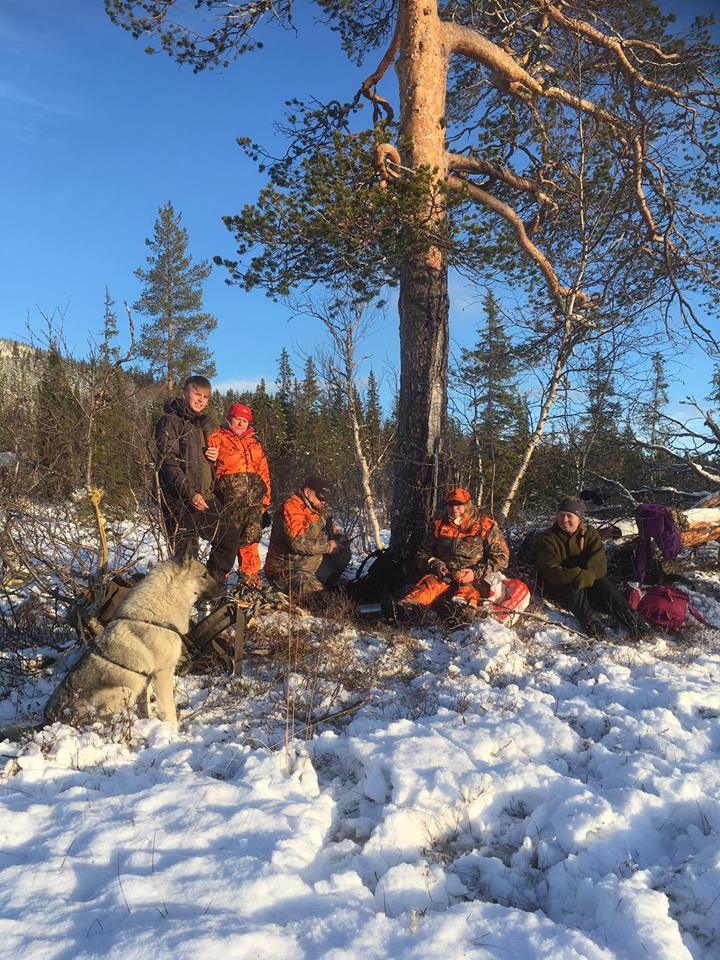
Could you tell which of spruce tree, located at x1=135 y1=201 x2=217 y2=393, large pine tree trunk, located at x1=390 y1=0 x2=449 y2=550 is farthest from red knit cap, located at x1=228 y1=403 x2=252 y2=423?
spruce tree, located at x1=135 y1=201 x2=217 y2=393

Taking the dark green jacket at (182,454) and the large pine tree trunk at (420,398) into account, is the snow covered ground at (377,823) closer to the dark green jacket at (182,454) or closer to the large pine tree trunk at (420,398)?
the dark green jacket at (182,454)

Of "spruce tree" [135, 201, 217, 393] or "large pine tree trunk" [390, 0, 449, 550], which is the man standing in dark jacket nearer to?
"large pine tree trunk" [390, 0, 449, 550]

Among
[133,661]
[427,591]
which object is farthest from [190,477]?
[427,591]

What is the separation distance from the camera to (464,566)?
5.75m

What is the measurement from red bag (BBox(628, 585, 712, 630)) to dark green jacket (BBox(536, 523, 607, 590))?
0.52 metres

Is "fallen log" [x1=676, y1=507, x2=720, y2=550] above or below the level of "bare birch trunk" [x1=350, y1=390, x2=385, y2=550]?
below

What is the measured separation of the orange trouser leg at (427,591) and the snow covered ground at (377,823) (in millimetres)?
1304

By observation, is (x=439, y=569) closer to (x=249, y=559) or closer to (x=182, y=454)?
(x=249, y=559)

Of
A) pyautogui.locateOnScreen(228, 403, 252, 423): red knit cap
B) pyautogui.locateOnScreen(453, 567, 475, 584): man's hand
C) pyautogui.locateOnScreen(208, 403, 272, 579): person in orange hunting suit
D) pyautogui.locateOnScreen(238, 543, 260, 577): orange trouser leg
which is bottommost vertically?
pyautogui.locateOnScreen(453, 567, 475, 584): man's hand

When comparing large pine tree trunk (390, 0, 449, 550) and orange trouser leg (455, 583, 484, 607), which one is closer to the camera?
orange trouser leg (455, 583, 484, 607)

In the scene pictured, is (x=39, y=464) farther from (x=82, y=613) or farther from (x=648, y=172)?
(x=648, y=172)

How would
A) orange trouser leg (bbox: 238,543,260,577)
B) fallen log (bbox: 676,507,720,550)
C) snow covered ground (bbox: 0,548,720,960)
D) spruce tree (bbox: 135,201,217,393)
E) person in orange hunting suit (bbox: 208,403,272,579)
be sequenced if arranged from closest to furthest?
snow covered ground (bbox: 0,548,720,960) → person in orange hunting suit (bbox: 208,403,272,579) → orange trouser leg (bbox: 238,543,260,577) → fallen log (bbox: 676,507,720,550) → spruce tree (bbox: 135,201,217,393)

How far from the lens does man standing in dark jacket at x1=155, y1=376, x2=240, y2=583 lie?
489 cm

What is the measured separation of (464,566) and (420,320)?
3.23 meters
